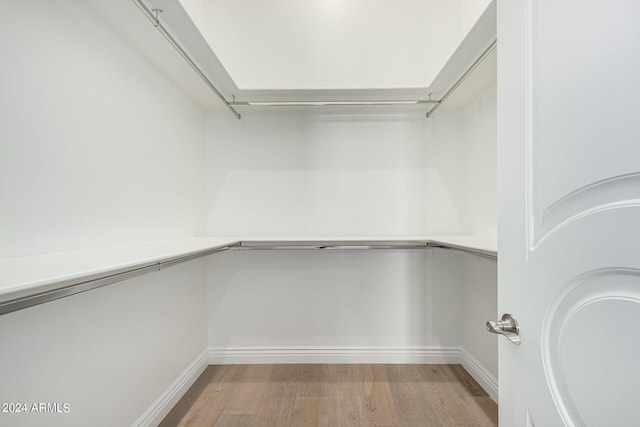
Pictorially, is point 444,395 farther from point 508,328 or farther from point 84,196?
point 84,196

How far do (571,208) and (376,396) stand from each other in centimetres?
166

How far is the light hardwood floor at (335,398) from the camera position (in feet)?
5.15

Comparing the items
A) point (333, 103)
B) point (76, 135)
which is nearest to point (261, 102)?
point (333, 103)

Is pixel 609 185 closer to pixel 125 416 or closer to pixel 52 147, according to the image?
pixel 52 147

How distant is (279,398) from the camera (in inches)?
68.9

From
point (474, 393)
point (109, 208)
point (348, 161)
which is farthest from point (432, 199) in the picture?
point (109, 208)

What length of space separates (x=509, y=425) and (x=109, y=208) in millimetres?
1518

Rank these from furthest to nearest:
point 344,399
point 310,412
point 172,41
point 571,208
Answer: point 344,399 → point 310,412 → point 172,41 → point 571,208

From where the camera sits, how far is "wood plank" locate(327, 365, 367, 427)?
5.13ft

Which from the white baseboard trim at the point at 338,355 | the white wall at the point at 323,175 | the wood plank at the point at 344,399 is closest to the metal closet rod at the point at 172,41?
the white wall at the point at 323,175

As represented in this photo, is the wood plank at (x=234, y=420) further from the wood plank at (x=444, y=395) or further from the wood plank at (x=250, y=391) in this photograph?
the wood plank at (x=444, y=395)

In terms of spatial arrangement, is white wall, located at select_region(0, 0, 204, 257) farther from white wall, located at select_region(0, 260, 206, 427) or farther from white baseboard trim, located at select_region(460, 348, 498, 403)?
white baseboard trim, located at select_region(460, 348, 498, 403)

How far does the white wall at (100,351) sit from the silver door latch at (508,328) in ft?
4.22

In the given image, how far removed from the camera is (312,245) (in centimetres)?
178
